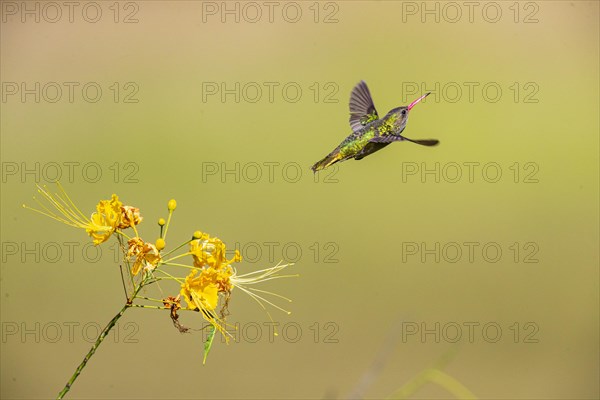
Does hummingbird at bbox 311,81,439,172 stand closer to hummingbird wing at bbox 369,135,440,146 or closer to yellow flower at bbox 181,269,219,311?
hummingbird wing at bbox 369,135,440,146

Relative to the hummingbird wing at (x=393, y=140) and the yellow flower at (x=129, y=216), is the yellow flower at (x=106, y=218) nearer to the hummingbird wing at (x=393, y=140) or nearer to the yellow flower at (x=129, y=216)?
the yellow flower at (x=129, y=216)

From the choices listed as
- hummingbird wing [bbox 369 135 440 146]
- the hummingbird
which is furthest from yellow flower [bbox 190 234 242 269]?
the hummingbird

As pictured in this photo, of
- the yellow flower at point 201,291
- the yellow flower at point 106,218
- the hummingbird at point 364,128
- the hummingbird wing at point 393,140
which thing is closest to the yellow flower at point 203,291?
the yellow flower at point 201,291

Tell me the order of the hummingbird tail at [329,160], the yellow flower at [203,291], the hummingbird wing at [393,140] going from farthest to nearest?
1. the hummingbird tail at [329,160]
2. the hummingbird wing at [393,140]
3. the yellow flower at [203,291]

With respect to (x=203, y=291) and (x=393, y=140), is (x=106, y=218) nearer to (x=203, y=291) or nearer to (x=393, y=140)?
(x=203, y=291)

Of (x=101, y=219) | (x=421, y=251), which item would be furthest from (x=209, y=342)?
(x=421, y=251)
